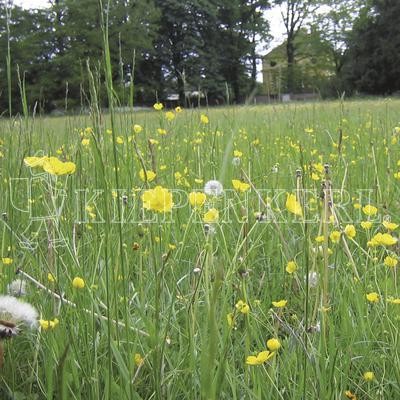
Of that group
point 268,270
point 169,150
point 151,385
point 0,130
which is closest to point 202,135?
point 169,150

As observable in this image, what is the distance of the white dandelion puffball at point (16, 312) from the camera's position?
62 centimetres

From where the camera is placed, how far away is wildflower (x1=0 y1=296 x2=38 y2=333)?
0.62 metres

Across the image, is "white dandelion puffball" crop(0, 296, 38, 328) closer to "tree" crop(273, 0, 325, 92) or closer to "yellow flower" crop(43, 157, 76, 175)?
"yellow flower" crop(43, 157, 76, 175)

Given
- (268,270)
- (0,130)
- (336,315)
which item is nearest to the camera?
(336,315)

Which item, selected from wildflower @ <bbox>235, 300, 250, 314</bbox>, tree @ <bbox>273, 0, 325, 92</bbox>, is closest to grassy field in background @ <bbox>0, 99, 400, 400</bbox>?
wildflower @ <bbox>235, 300, 250, 314</bbox>

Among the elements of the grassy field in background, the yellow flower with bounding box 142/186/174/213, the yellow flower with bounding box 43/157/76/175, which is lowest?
the grassy field in background

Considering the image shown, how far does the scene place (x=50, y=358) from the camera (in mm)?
661

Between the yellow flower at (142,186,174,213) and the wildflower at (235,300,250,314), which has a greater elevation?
the yellow flower at (142,186,174,213)

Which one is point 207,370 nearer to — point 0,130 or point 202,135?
point 0,130

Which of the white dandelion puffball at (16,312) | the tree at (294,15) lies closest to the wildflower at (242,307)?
the white dandelion puffball at (16,312)

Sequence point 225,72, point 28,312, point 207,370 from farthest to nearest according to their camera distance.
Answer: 1. point 225,72
2. point 28,312
3. point 207,370

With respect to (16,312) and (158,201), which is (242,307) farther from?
(16,312)

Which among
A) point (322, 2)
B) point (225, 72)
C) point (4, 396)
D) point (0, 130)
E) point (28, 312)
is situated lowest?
point (4, 396)

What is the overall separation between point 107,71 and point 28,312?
0.31 m
